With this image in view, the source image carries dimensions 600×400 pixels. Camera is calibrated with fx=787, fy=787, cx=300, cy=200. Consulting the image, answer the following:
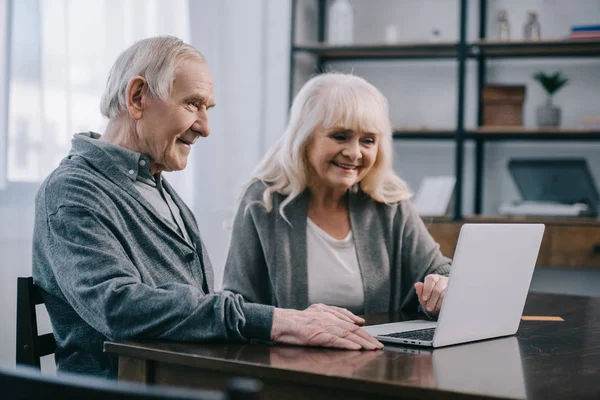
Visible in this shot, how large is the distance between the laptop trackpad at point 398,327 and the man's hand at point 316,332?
0.13 meters

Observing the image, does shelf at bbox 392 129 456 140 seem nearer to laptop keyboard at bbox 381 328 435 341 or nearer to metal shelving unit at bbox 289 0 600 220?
metal shelving unit at bbox 289 0 600 220

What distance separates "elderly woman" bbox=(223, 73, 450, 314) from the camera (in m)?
2.16

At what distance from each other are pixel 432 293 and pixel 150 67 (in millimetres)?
786

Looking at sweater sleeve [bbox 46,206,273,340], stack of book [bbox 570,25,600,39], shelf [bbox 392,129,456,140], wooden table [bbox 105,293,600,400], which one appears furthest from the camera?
shelf [bbox 392,129,456,140]

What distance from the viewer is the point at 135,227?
5.06ft

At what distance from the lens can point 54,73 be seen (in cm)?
253

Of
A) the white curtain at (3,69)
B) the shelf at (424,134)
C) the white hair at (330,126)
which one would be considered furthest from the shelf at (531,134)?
the white curtain at (3,69)

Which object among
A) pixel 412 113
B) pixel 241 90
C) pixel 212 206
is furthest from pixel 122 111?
pixel 412 113

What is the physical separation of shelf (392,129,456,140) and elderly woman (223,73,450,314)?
1.76 metres

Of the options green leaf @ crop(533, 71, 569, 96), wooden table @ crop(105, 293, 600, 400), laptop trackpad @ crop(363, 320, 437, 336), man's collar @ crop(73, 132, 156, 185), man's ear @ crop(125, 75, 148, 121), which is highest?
green leaf @ crop(533, 71, 569, 96)

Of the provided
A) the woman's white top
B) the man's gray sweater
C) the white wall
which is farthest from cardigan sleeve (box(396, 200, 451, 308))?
the white wall

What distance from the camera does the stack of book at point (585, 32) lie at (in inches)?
150

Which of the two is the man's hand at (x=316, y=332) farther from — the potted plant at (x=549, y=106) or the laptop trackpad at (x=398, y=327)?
the potted plant at (x=549, y=106)

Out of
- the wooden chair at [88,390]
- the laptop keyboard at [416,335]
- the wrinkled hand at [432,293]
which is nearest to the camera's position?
the wooden chair at [88,390]
